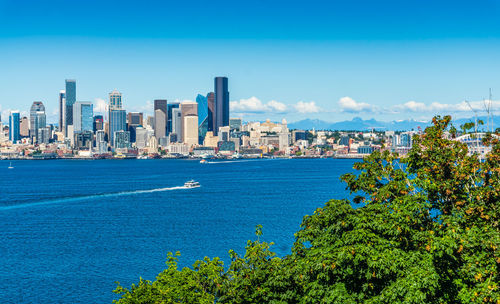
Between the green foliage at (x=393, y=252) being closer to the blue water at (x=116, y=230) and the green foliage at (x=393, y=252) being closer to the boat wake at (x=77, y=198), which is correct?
the blue water at (x=116, y=230)

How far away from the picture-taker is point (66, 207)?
217 feet

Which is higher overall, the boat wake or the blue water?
the boat wake

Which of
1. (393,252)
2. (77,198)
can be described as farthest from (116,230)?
(393,252)

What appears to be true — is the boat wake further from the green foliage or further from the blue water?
the green foliage

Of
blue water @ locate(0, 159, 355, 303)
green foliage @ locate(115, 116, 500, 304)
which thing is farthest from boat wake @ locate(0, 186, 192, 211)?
green foliage @ locate(115, 116, 500, 304)

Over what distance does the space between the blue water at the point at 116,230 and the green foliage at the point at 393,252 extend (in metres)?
13.5

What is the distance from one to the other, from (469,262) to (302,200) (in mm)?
55086

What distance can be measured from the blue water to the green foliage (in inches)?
533

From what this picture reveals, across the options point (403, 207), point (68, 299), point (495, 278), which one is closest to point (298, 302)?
point (403, 207)

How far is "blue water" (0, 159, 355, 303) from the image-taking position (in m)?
33.8

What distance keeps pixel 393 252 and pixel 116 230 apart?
Result: 3831cm

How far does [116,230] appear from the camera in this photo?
50.8 m

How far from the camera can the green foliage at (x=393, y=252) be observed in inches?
615

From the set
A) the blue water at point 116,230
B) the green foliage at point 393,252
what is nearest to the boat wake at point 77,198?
the blue water at point 116,230
